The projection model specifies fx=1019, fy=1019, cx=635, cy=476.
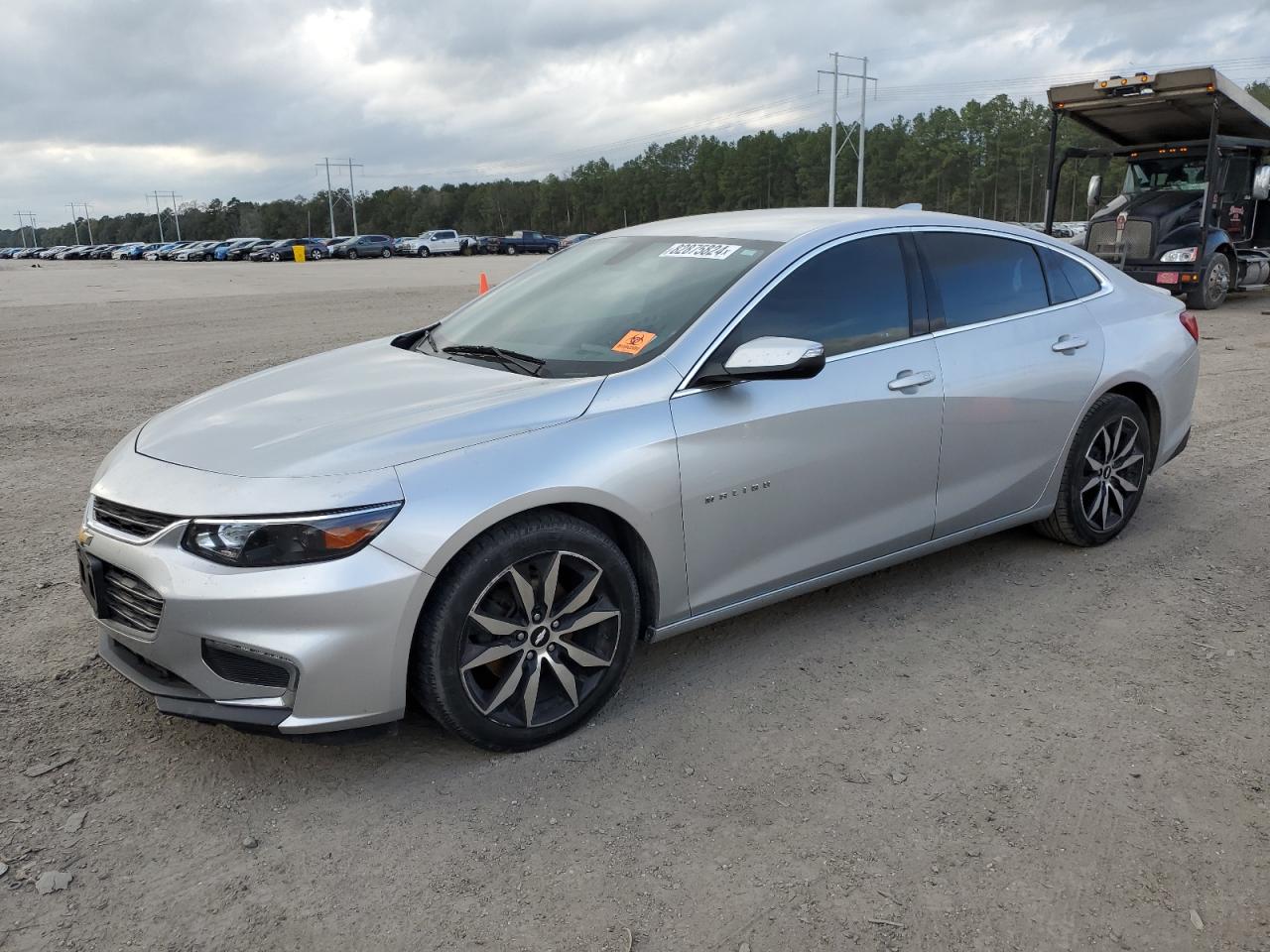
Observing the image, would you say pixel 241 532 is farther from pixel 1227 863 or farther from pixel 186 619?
pixel 1227 863

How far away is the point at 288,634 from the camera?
2771mm

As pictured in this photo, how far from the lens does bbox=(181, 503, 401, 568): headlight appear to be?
2793mm

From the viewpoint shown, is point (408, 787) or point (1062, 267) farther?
point (1062, 267)

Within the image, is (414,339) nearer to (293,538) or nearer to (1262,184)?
(293,538)

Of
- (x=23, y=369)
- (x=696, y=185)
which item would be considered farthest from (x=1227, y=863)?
(x=696, y=185)

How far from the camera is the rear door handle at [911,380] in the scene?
3.93 meters

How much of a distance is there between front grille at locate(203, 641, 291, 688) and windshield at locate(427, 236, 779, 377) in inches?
53.2

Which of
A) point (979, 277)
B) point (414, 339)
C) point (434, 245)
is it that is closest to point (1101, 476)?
point (979, 277)

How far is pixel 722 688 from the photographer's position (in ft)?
12.0

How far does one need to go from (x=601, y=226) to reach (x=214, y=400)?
128596mm

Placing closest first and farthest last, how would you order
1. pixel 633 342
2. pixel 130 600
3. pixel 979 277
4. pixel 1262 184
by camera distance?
pixel 130 600 → pixel 633 342 → pixel 979 277 → pixel 1262 184

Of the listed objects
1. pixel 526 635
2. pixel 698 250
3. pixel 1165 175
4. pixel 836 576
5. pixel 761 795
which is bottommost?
pixel 761 795

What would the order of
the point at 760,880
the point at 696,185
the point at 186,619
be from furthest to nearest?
the point at 696,185 < the point at 186,619 < the point at 760,880

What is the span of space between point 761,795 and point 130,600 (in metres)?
1.95
